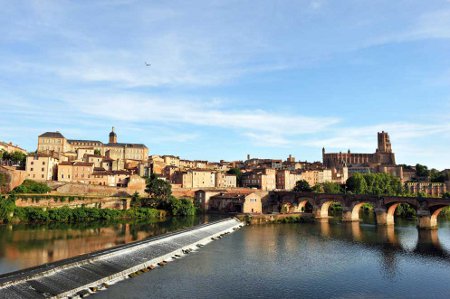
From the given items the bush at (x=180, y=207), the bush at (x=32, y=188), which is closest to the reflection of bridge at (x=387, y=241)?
the bush at (x=180, y=207)

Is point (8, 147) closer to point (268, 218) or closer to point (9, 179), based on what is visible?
point (9, 179)

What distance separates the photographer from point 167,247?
35.7 metres

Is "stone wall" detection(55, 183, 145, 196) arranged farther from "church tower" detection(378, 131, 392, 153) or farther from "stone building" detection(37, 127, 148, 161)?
"church tower" detection(378, 131, 392, 153)

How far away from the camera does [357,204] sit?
6612cm

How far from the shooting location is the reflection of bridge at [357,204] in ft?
184

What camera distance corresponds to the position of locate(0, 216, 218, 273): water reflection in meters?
30.9

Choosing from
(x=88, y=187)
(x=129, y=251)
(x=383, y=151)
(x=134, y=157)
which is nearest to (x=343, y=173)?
(x=383, y=151)

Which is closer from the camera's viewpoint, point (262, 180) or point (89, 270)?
point (89, 270)

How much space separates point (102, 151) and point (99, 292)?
3675 inches

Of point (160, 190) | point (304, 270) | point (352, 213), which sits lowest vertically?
point (304, 270)

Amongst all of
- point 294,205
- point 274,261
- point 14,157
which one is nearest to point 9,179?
point 14,157

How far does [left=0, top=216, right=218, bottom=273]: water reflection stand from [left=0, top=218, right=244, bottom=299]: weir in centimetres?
478

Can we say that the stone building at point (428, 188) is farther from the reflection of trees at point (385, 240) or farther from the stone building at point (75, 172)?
the stone building at point (75, 172)

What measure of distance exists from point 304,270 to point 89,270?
1621 centimetres
